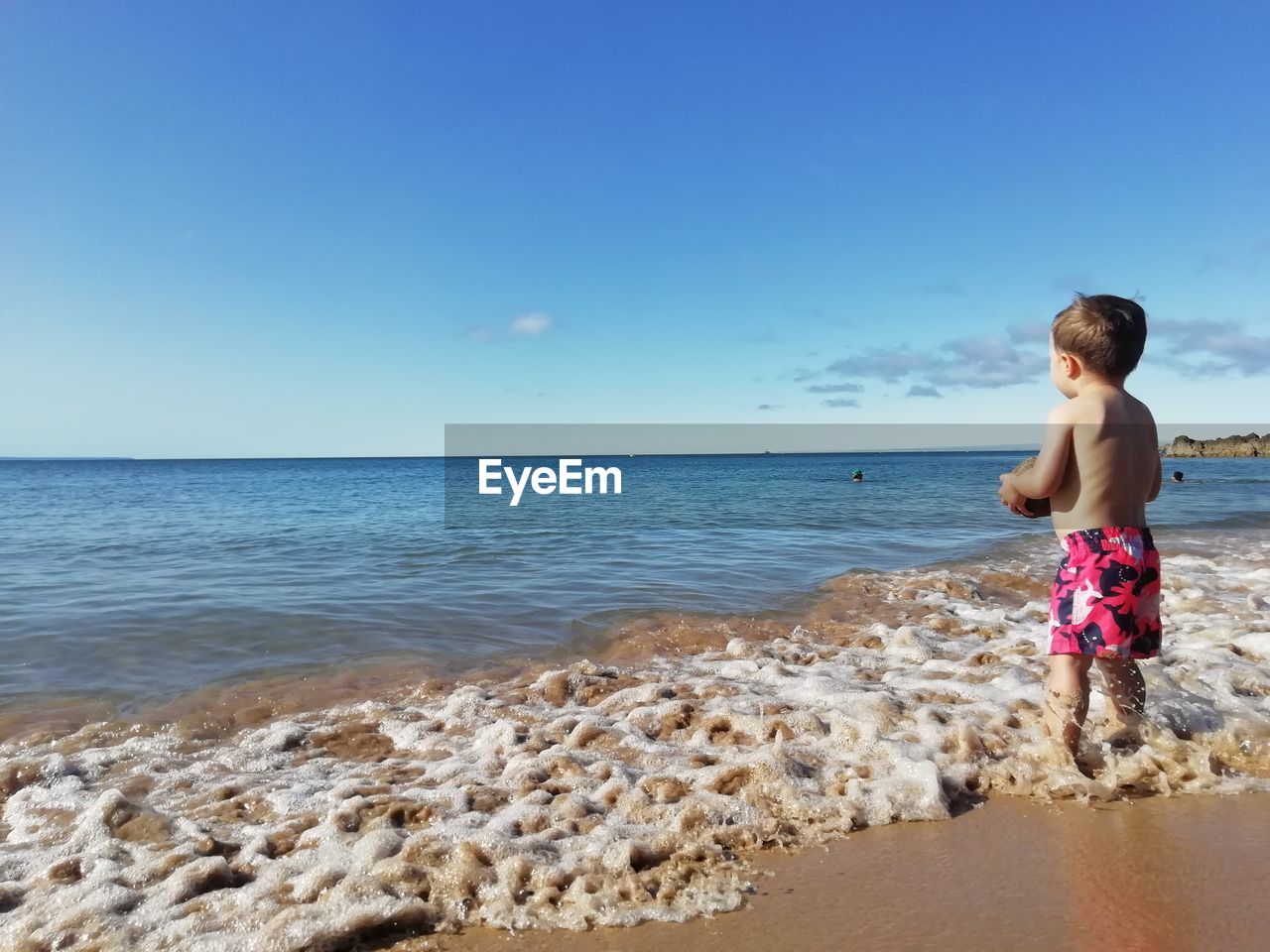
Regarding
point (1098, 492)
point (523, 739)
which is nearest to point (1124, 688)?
point (1098, 492)

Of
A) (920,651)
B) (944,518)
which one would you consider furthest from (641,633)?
(944,518)

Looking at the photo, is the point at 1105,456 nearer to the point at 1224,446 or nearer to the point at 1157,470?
the point at 1157,470

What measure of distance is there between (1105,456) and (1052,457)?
0.72 ft

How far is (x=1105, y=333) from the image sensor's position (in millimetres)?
3297

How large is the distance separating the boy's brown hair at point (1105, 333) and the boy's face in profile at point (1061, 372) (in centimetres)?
5

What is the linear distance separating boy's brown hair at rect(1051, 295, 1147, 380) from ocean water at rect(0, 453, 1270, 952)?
1.88 metres

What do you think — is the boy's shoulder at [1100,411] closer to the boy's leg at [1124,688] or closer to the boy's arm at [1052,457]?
the boy's arm at [1052,457]

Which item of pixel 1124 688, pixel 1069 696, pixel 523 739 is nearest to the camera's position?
pixel 1069 696

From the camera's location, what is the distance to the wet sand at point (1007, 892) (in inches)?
91.5

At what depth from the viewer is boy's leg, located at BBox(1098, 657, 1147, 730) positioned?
3582 mm

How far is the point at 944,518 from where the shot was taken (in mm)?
18609

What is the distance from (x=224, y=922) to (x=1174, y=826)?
3669mm

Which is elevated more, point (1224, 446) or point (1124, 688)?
point (1224, 446)

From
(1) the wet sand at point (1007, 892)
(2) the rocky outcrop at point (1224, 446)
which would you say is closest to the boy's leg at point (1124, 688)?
(1) the wet sand at point (1007, 892)
